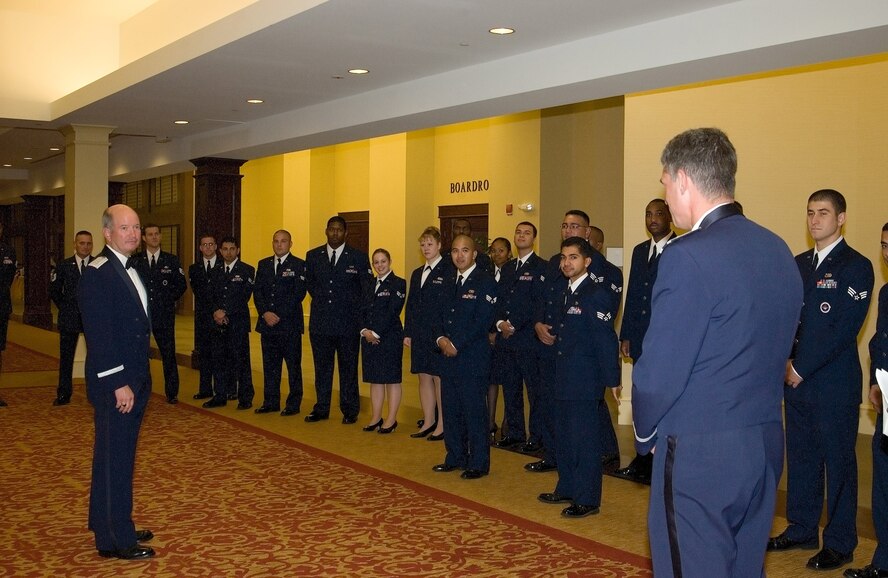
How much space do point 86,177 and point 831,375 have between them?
9.18 metres

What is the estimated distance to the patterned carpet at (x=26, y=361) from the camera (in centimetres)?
1225

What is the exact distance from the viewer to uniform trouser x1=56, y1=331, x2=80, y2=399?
927cm

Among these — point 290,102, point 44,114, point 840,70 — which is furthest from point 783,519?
point 44,114

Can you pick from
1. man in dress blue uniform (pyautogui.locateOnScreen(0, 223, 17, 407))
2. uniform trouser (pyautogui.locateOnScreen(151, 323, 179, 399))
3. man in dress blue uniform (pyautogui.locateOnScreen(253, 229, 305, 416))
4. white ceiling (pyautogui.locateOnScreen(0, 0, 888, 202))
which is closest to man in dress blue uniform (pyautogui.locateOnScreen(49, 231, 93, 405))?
man in dress blue uniform (pyautogui.locateOnScreen(0, 223, 17, 407))

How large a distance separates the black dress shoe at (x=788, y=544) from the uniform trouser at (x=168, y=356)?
6375 mm

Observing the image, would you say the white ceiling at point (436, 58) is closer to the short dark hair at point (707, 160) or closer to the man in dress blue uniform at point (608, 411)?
the man in dress blue uniform at point (608, 411)

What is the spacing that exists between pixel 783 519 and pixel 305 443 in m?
3.69

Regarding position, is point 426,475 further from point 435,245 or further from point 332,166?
point 332,166

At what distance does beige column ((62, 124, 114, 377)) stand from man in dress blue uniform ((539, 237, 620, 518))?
7.44 metres

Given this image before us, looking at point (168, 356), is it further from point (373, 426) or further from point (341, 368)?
point (373, 426)

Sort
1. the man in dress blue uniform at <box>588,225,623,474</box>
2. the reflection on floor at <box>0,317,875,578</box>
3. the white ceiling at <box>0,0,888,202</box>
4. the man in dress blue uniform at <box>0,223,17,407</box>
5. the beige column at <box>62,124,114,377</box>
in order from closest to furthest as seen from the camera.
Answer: the reflection on floor at <box>0,317,875,578</box> → the white ceiling at <box>0,0,888,202</box> → the man in dress blue uniform at <box>588,225,623,474</box> → the man in dress blue uniform at <box>0,223,17,407</box> → the beige column at <box>62,124,114,377</box>

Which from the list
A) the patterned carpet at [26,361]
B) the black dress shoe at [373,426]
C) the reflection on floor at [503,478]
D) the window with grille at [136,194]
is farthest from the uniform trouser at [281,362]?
the window with grille at [136,194]

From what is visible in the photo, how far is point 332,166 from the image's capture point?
18.5 meters

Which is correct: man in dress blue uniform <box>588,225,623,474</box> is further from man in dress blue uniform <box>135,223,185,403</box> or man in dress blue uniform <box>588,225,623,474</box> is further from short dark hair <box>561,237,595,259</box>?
man in dress blue uniform <box>135,223,185,403</box>
